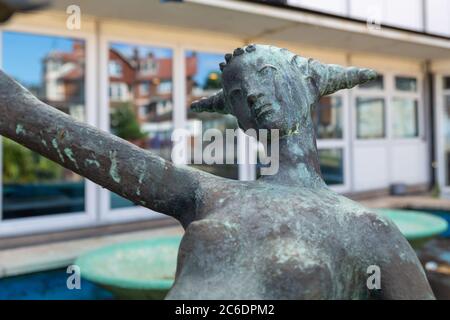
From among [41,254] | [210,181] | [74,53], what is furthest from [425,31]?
[210,181]

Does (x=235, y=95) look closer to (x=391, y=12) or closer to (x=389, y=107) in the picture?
(x=391, y=12)

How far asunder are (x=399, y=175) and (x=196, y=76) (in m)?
4.93

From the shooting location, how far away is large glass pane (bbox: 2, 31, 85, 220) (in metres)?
5.19

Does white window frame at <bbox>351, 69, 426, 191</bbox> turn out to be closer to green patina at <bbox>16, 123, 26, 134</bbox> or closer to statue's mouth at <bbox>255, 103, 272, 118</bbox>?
statue's mouth at <bbox>255, 103, 272, 118</bbox>

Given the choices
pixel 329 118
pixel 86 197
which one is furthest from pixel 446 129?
pixel 86 197

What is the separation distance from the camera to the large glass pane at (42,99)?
204 inches

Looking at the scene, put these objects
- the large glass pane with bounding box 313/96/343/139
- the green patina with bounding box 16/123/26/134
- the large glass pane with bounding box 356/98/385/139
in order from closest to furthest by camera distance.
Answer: the green patina with bounding box 16/123/26/134, the large glass pane with bounding box 313/96/343/139, the large glass pane with bounding box 356/98/385/139

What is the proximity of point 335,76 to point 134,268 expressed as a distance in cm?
301

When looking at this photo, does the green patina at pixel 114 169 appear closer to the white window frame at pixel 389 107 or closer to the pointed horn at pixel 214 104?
the pointed horn at pixel 214 104

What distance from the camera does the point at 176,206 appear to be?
1023 mm

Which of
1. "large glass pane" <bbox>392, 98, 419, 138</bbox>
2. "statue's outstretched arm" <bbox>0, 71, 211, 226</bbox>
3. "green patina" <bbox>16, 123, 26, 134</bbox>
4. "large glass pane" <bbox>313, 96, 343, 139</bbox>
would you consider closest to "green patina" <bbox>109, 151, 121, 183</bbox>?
"statue's outstretched arm" <bbox>0, 71, 211, 226</bbox>

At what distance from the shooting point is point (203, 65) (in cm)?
673

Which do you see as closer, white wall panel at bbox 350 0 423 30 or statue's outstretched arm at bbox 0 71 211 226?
statue's outstretched arm at bbox 0 71 211 226

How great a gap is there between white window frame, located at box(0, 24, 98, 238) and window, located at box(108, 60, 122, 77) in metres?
0.25
